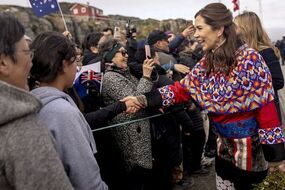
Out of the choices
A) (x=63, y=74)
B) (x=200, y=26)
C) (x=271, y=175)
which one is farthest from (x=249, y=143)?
(x=63, y=74)

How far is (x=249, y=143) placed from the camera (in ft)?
8.02

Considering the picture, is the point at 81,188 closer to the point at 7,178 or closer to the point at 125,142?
the point at 7,178

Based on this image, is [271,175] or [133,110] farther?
[133,110]

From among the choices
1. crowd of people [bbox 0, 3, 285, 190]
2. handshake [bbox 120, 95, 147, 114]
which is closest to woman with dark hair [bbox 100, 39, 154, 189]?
crowd of people [bbox 0, 3, 285, 190]

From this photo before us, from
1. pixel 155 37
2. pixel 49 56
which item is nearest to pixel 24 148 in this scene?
pixel 49 56

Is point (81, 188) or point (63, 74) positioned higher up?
point (63, 74)

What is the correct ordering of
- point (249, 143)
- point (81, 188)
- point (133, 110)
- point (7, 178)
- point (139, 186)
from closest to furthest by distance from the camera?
point (7, 178), point (81, 188), point (249, 143), point (133, 110), point (139, 186)

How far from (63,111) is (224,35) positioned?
1406 millimetres

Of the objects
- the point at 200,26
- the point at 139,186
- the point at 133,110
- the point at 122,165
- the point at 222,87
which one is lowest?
the point at 139,186

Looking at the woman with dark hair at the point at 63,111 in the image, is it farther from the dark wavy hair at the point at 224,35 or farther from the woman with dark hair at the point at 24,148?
the dark wavy hair at the point at 224,35

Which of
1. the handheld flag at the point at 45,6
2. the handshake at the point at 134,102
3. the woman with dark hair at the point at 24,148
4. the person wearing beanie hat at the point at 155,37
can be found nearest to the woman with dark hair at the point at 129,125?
the handshake at the point at 134,102

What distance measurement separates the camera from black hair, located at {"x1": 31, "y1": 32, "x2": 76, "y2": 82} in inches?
69.3

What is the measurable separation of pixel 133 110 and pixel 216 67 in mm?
821

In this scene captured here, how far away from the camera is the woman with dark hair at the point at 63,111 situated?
156cm
